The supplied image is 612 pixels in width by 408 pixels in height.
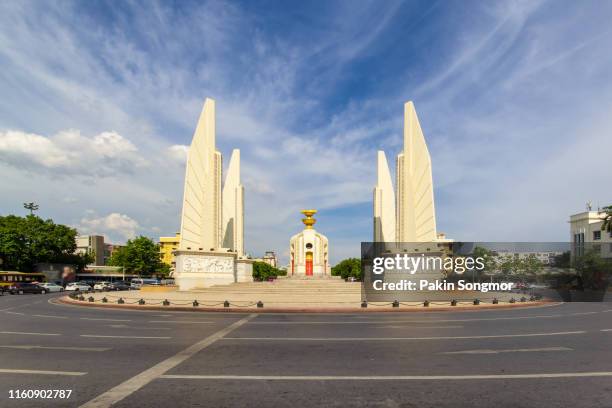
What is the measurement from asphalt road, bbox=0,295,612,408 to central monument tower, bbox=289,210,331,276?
40.2 meters

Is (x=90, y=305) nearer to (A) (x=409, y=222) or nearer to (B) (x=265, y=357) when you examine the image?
(B) (x=265, y=357)

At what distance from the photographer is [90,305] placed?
2409cm

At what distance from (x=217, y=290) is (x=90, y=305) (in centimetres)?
986

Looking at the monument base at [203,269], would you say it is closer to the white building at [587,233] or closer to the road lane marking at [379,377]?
the road lane marking at [379,377]

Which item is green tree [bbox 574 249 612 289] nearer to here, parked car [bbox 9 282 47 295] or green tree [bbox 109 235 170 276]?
parked car [bbox 9 282 47 295]

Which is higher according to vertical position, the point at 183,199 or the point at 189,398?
the point at 183,199

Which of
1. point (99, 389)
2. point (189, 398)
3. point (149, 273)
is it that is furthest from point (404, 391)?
point (149, 273)

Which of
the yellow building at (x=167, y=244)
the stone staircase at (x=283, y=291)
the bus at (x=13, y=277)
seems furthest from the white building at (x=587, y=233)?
the yellow building at (x=167, y=244)

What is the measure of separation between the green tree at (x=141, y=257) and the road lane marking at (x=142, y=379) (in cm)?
7087

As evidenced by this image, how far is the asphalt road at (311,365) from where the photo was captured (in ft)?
20.2

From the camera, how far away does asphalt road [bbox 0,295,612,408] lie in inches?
242

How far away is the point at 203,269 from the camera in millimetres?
35250

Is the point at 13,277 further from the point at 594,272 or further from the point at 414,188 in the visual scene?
the point at 594,272

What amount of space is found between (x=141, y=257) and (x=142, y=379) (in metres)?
74.9
